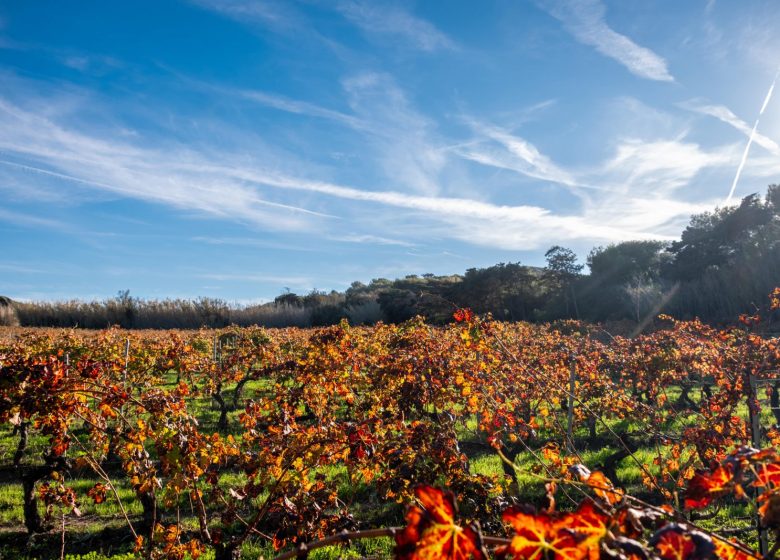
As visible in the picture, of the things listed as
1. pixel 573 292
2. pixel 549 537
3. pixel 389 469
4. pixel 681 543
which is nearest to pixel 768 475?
pixel 681 543

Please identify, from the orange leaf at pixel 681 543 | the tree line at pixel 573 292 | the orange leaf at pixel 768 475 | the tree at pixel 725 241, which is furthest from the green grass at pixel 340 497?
the tree at pixel 725 241

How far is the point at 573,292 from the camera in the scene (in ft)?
111

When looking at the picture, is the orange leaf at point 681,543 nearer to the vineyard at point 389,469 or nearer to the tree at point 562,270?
the vineyard at point 389,469

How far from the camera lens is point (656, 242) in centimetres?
3769

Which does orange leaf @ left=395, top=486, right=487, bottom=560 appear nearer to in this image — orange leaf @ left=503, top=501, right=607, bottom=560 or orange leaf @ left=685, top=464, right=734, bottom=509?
orange leaf @ left=503, top=501, right=607, bottom=560

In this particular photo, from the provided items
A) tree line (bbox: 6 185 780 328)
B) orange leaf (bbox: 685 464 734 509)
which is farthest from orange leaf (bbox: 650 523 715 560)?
tree line (bbox: 6 185 780 328)

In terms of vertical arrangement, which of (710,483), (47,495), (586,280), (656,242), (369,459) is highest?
(656,242)

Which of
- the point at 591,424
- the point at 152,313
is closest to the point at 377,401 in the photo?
the point at 591,424

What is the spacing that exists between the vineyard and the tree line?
20.6 metres

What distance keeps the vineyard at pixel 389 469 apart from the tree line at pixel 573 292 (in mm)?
20566

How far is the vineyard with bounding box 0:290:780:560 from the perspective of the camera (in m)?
0.94

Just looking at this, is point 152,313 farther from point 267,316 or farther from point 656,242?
point 656,242

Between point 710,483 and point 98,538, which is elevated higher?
point 710,483

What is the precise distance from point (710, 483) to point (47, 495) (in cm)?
577
